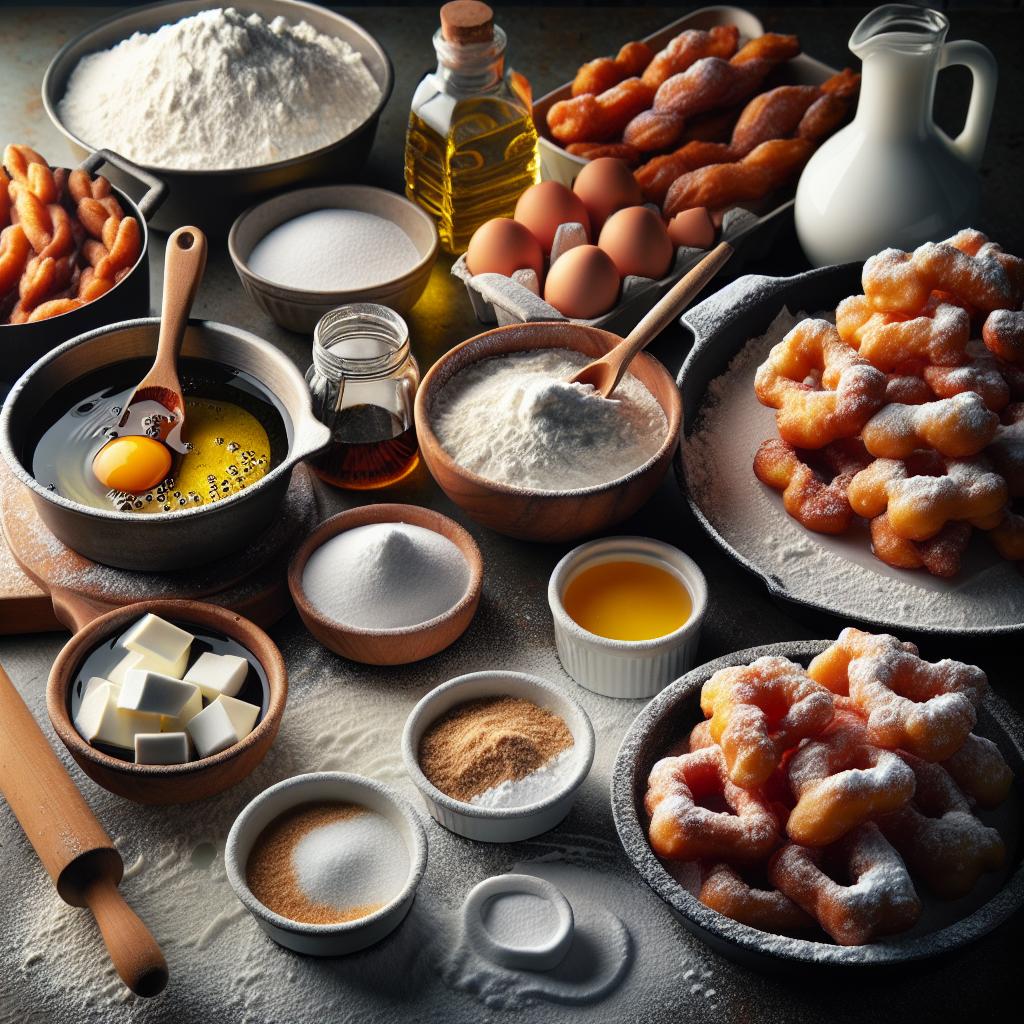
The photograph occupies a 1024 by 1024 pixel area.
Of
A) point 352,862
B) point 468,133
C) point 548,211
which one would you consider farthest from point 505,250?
point 352,862

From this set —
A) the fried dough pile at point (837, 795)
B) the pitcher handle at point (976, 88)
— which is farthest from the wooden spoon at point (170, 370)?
the pitcher handle at point (976, 88)

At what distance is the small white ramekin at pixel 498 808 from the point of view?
0.99 meters

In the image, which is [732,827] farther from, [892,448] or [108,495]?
[108,495]

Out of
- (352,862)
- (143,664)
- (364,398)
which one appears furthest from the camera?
(364,398)

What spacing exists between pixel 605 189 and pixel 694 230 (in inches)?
4.4

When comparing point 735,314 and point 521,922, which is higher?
point 735,314

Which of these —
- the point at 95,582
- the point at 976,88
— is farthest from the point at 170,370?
the point at 976,88

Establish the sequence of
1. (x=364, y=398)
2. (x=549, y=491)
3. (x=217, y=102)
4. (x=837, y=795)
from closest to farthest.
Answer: (x=837, y=795) → (x=549, y=491) → (x=364, y=398) → (x=217, y=102)

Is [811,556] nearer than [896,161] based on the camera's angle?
Yes

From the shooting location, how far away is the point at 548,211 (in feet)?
4.75

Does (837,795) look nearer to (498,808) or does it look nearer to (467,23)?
(498,808)

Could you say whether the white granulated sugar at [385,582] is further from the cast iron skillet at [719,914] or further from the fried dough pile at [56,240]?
the fried dough pile at [56,240]

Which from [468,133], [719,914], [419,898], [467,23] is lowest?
[419,898]

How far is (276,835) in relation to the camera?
0.99m
